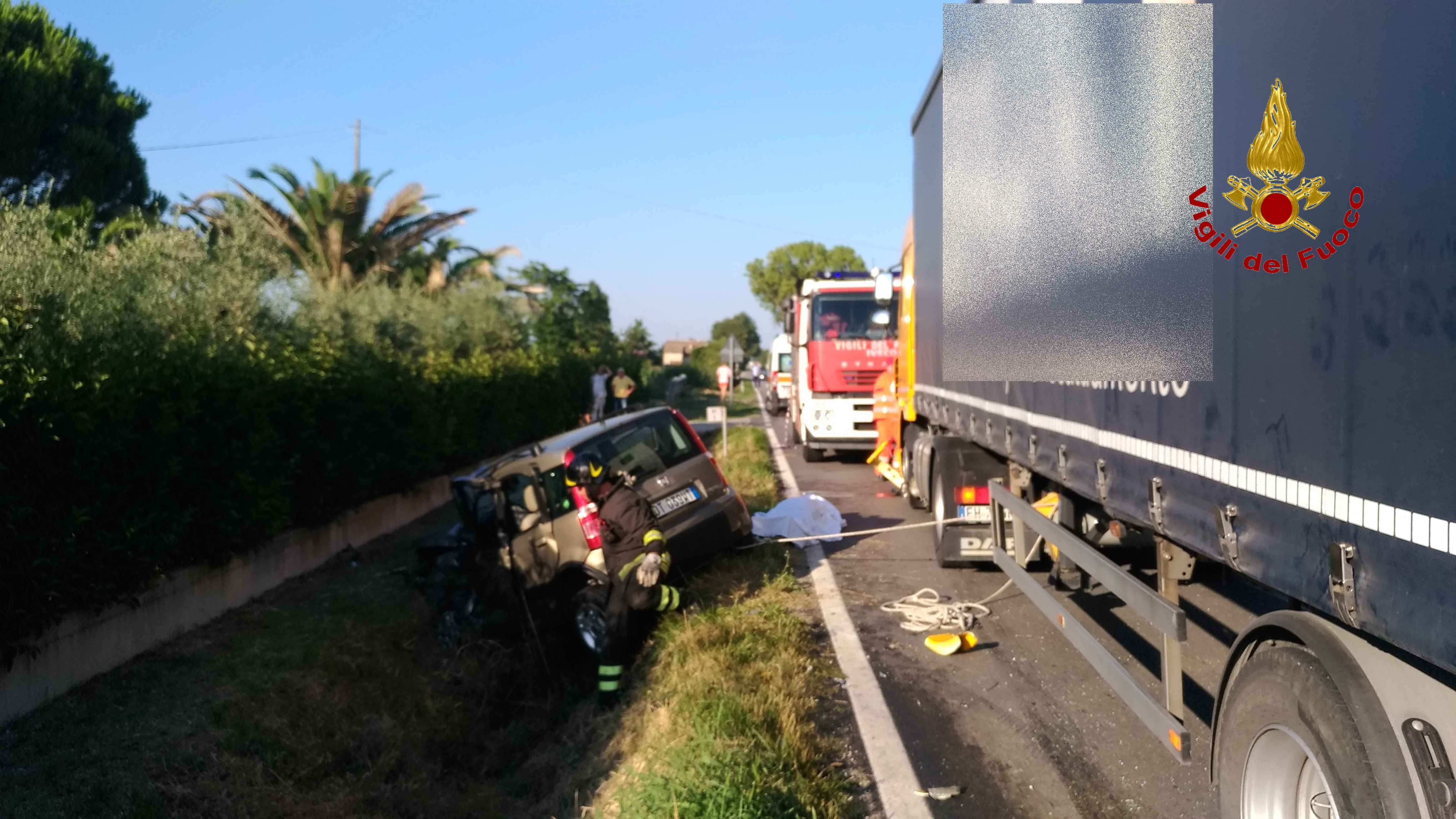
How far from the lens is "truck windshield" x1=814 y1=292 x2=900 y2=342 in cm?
1748

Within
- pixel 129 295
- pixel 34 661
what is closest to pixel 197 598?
pixel 34 661

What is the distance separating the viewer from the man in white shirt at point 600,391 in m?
27.1

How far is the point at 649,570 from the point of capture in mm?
A: 7410

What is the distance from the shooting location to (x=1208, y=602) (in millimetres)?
7414

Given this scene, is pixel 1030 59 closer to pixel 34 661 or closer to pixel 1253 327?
pixel 1253 327

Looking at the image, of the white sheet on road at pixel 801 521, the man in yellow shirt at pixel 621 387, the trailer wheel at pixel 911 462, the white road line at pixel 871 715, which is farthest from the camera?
the man in yellow shirt at pixel 621 387

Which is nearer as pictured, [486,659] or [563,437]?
Result: [486,659]

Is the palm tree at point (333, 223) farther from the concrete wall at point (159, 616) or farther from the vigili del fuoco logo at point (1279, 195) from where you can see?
the vigili del fuoco logo at point (1279, 195)

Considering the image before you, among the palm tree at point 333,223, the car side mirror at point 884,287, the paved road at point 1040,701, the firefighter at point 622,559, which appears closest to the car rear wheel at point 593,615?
the firefighter at point 622,559

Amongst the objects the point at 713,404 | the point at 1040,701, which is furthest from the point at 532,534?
the point at 713,404


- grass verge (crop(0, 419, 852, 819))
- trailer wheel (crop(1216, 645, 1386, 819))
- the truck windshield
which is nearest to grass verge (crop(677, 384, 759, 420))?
the truck windshield

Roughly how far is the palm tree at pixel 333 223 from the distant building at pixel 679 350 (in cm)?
7359

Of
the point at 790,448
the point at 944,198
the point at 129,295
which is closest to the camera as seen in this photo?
the point at 944,198

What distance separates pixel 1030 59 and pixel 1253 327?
1.31 meters
